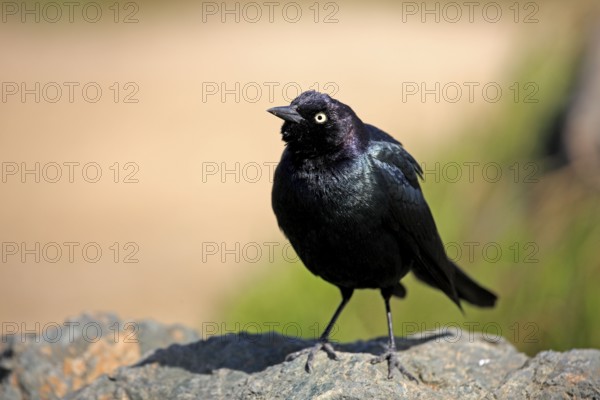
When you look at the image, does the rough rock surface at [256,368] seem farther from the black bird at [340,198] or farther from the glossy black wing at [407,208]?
the glossy black wing at [407,208]

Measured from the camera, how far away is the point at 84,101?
15094 millimetres

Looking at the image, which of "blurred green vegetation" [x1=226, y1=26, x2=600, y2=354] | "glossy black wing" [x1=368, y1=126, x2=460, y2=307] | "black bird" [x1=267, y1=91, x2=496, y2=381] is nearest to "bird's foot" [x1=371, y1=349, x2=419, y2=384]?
"black bird" [x1=267, y1=91, x2=496, y2=381]

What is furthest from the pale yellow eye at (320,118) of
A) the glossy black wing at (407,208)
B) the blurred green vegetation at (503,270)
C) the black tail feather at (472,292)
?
the blurred green vegetation at (503,270)

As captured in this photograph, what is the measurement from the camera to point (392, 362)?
4.38 meters

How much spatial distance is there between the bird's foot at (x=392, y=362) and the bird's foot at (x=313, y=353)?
0.20m

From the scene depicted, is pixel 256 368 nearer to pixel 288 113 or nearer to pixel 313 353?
pixel 313 353

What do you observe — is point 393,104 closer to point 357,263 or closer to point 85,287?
point 85,287

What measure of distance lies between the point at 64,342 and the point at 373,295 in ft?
7.89

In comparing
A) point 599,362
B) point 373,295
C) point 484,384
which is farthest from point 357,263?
point 373,295

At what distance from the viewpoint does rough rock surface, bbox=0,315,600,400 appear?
4121 millimetres

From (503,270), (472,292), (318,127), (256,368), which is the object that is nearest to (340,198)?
(318,127)

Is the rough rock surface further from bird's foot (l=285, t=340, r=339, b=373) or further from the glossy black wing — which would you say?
the glossy black wing

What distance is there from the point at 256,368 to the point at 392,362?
697 millimetres

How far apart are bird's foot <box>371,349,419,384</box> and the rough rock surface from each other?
41mm
